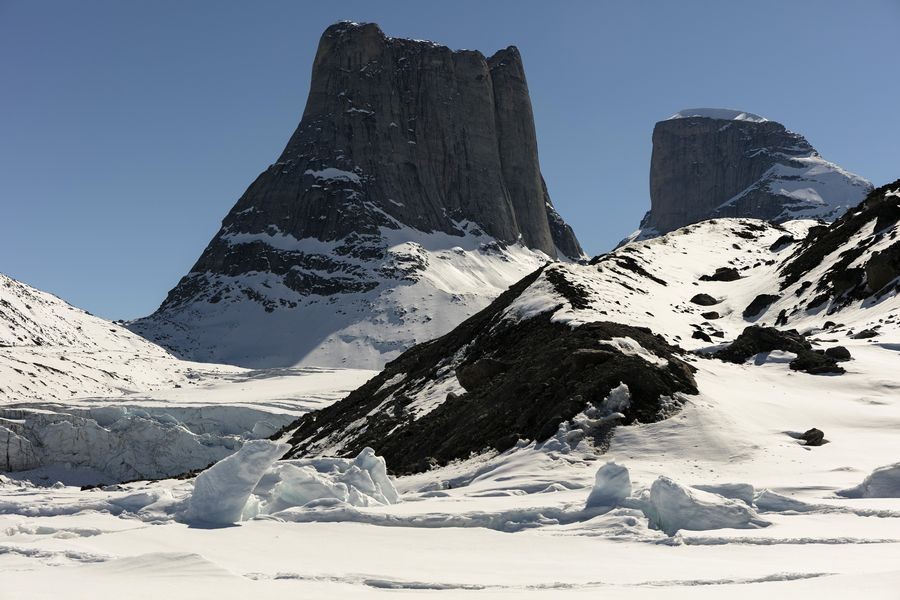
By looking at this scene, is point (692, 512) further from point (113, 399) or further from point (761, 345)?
point (113, 399)

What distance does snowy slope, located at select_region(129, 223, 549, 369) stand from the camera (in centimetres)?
15012

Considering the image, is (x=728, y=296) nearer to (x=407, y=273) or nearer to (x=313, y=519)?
(x=313, y=519)

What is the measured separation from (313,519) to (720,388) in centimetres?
1637

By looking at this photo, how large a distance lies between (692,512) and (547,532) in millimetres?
2653

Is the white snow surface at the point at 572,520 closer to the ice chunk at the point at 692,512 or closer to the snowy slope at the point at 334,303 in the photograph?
the ice chunk at the point at 692,512

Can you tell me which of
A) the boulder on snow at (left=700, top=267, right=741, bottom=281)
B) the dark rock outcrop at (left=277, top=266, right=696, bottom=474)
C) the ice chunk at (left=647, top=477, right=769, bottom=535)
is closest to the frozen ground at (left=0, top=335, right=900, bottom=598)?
the ice chunk at (left=647, top=477, right=769, bottom=535)

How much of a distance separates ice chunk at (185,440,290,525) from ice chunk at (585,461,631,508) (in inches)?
261

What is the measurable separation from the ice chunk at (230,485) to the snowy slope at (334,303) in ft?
393

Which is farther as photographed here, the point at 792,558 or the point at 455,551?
the point at 455,551

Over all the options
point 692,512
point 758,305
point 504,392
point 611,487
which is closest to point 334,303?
point 758,305

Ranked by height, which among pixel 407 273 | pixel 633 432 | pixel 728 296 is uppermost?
pixel 407 273

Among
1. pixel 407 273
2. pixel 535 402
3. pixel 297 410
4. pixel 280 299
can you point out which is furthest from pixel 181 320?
pixel 535 402

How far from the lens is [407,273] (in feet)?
574

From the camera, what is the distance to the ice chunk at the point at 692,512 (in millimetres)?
16891
